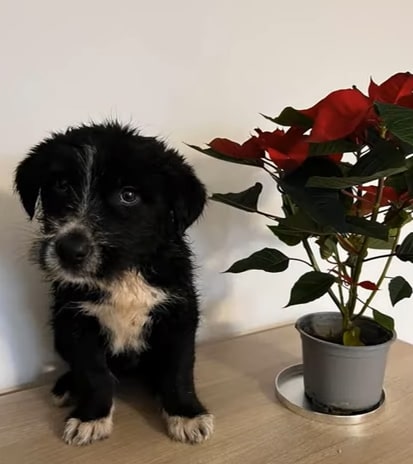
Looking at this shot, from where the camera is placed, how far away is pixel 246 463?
0.82 metres

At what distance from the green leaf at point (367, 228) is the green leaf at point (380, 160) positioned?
2.5 inches

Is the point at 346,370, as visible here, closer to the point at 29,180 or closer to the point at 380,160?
the point at 380,160

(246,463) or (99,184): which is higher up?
(99,184)

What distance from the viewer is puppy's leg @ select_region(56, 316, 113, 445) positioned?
2.94 feet

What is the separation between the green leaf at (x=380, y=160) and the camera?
2.42ft

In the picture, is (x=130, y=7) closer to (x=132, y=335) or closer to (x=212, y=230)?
(x=212, y=230)

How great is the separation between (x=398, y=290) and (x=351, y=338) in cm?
11

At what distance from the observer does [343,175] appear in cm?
81

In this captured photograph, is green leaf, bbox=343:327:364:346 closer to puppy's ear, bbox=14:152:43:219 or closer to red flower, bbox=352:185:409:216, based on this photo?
red flower, bbox=352:185:409:216

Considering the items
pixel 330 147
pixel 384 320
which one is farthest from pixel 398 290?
pixel 330 147

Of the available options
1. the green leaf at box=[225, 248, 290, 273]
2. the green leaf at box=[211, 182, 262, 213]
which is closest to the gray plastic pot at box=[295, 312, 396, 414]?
the green leaf at box=[225, 248, 290, 273]

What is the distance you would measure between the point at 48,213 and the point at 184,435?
39 centimetres

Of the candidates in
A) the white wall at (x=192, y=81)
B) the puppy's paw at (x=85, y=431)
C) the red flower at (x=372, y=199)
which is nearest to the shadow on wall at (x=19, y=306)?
the white wall at (x=192, y=81)

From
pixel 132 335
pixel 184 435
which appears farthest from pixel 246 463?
pixel 132 335
